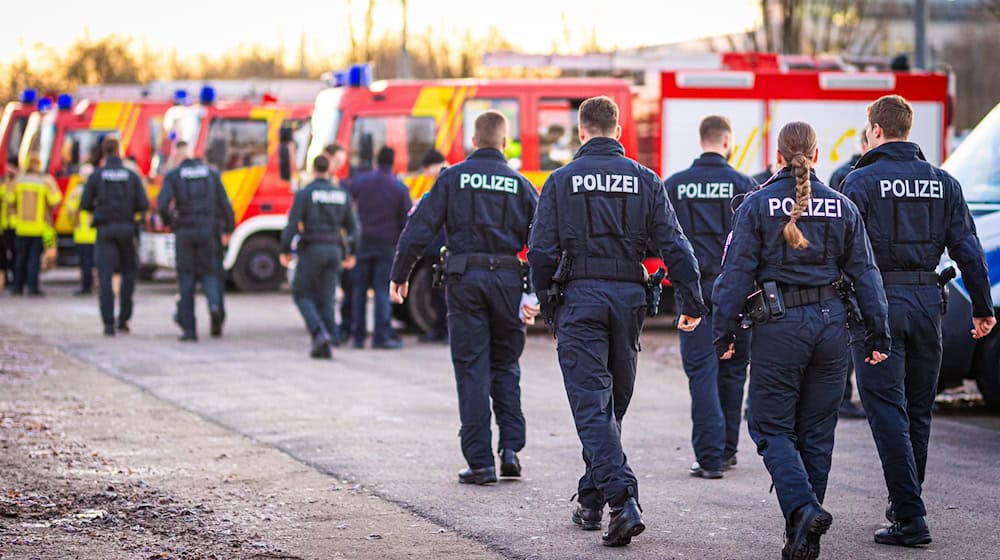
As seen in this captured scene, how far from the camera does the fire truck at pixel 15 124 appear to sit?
2662 cm

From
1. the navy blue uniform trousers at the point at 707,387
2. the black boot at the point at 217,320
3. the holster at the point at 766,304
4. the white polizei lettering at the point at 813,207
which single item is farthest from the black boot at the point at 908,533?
the black boot at the point at 217,320

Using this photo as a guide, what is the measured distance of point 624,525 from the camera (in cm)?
616

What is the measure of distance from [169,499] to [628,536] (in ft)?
7.61

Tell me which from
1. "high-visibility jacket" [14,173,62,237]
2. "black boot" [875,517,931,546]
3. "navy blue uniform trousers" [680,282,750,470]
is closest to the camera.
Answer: "black boot" [875,517,931,546]

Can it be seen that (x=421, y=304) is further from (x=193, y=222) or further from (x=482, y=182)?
(x=482, y=182)

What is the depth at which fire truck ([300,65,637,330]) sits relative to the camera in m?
15.4

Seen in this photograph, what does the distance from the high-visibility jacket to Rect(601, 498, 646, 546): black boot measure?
15168 mm

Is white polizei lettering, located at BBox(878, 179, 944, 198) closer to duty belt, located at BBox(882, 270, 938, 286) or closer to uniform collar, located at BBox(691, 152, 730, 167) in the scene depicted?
duty belt, located at BBox(882, 270, 938, 286)

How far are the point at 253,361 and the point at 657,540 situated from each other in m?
7.30

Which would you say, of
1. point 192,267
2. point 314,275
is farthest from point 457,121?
point 192,267

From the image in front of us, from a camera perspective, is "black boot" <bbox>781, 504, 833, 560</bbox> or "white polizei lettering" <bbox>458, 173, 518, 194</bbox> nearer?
"black boot" <bbox>781, 504, 833, 560</bbox>

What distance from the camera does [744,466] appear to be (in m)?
8.23

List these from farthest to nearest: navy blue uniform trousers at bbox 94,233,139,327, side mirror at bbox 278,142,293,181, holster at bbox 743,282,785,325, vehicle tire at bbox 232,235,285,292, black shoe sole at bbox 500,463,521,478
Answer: vehicle tire at bbox 232,235,285,292, side mirror at bbox 278,142,293,181, navy blue uniform trousers at bbox 94,233,139,327, black shoe sole at bbox 500,463,521,478, holster at bbox 743,282,785,325

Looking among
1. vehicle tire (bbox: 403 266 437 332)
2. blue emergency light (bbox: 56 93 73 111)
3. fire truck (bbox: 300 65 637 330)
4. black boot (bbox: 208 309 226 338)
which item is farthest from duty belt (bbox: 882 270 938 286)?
blue emergency light (bbox: 56 93 73 111)
